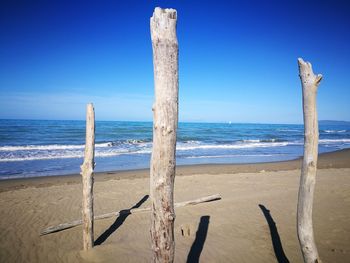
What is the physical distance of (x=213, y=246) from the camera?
5809 millimetres

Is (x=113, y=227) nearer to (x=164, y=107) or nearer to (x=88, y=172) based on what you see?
(x=88, y=172)

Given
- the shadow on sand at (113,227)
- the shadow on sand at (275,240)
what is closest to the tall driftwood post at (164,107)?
the shadow on sand at (275,240)

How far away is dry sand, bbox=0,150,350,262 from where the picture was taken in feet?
18.0

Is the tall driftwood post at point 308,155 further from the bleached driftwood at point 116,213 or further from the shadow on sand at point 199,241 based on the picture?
the bleached driftwood at point 116,213

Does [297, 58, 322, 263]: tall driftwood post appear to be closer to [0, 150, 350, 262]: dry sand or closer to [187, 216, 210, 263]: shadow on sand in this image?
[0, 150, 350, 262]: dry sand

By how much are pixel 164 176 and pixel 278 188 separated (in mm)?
9053

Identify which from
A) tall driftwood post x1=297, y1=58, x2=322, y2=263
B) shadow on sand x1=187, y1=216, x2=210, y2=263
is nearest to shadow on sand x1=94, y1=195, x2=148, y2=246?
shadow on sand x1=187, y1=216, x2=210, y2=263

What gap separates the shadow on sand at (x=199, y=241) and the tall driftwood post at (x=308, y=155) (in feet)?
7.31

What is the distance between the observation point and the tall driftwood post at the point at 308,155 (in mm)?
3721

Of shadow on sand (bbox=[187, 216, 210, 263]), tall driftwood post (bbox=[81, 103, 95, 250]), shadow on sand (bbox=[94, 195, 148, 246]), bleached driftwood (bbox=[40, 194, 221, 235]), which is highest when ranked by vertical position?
tall driftwood post (bbox=[81, 103, 95, 250])

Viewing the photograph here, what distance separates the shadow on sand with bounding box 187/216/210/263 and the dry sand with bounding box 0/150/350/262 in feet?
0.07

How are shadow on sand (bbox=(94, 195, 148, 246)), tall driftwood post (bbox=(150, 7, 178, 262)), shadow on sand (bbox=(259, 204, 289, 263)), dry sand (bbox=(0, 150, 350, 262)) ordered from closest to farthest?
tall driftwood post (bbox=(150, 7, 178, 262)) < shadow on sand (bbox=(259, 204, 289, 263)) < dry sand (bbox=(0, 150, 350, 262)) < shadow on sand (bbox=(94, 195, 148, 246))

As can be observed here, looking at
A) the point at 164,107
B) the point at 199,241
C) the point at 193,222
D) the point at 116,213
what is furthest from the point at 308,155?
the point at 116,213

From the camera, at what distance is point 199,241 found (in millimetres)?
6055
